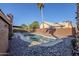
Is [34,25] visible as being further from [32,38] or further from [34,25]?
[32,38]

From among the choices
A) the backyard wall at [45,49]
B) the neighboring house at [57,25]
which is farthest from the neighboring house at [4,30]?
the neighboring house at [57,25]

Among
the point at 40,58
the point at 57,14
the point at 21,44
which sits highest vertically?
the point at 57,14

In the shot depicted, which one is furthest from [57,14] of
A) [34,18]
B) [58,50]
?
[58,50]

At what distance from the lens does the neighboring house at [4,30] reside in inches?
81.7

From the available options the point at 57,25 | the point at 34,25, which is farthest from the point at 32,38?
the point at 57,25

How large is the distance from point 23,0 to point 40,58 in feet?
2.01

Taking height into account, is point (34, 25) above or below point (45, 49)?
above

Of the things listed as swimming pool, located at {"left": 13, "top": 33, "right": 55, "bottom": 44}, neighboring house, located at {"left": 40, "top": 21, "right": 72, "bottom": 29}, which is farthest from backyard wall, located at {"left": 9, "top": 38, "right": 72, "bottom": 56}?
neighboring house, located at {"left": 40, "top": 21, "right": 72, "bottom": 29}

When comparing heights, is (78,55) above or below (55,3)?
below

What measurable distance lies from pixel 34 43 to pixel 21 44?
133mm

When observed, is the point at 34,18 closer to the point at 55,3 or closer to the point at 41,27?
the point at 41,27

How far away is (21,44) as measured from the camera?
6.88 ft

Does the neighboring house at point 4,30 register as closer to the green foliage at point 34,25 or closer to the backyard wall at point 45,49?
the backyard wall at point 45,49

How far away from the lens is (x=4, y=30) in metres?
2.09
